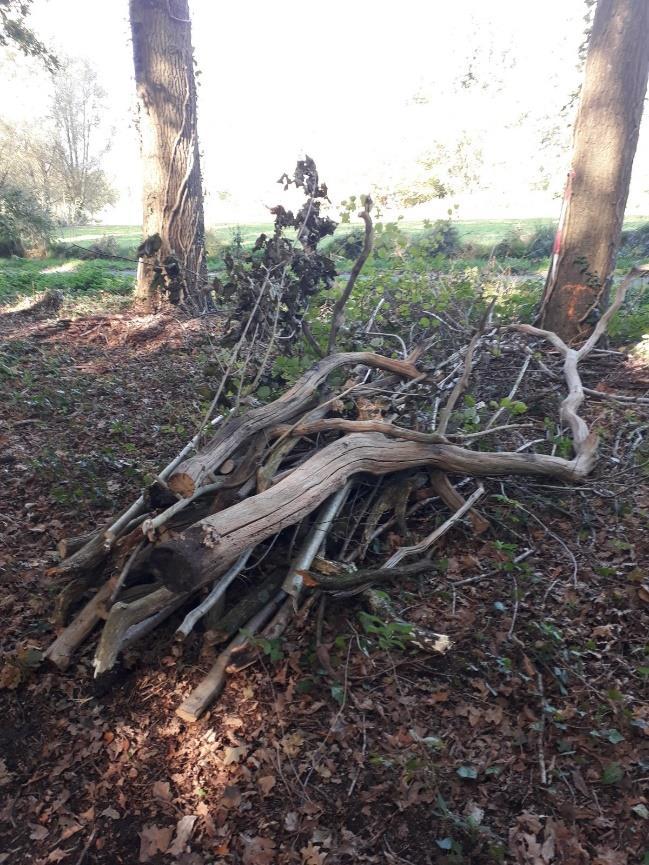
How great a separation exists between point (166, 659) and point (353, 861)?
1.27m

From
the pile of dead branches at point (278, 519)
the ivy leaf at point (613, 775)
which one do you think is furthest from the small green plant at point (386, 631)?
the ivy leaf at point (613, 775)

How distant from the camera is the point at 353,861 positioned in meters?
2.21

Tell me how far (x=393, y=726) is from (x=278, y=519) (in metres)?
1.08

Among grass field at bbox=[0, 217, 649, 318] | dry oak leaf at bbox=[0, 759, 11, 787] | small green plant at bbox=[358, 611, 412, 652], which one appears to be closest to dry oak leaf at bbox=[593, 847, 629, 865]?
small green plant at bbox=[358, 611, 412, 652]

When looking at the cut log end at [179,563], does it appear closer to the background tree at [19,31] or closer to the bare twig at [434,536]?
the bare twig at [434,536]

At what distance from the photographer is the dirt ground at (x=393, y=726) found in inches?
90.3

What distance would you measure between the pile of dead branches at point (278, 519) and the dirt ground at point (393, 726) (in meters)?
0.14

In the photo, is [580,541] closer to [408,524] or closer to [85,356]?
[408,524]

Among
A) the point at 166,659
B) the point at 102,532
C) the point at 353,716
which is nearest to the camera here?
the point at 353,716

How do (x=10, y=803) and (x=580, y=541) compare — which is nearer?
(x=10, y=803)

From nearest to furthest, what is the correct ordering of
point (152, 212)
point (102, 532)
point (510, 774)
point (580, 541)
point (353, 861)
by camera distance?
point (353, 861) → point (510, 774) → point (102, 532) → point (580, 541) → point (152, 212)

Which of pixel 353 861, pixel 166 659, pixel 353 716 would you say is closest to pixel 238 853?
pixel 353 861

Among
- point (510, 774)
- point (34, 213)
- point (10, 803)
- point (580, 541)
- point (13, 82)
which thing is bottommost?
point (10, 803)

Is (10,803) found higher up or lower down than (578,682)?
lower down
